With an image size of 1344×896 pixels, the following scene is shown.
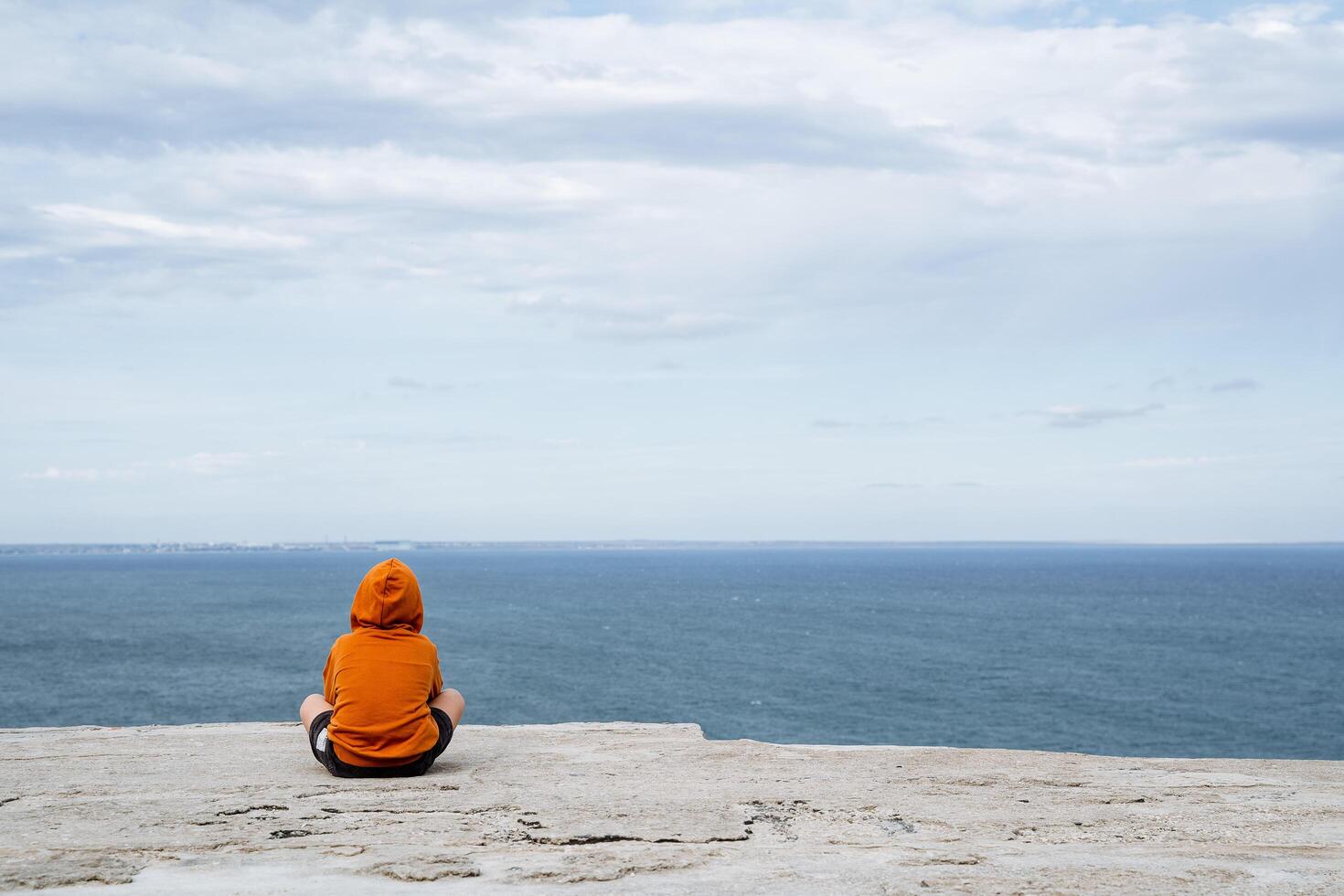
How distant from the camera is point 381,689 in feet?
21.8

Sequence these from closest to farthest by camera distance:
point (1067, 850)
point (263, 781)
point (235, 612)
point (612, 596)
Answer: point (1067, 850)
point (263, 781)
point (235, 612)
point (612, 596)

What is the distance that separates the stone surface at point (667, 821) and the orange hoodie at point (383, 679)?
236mm

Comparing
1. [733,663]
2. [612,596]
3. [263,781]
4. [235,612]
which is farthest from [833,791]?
[612,596]

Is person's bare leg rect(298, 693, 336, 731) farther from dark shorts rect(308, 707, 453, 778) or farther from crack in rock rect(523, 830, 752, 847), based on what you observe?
crack in rock rect(523, 830, 752, 847)

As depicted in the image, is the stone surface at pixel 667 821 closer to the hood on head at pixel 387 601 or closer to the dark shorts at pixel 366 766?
the dark shorts at pixel 366 766

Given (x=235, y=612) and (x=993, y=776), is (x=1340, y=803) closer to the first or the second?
(x=993, y=776)

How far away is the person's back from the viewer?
6.66 meters

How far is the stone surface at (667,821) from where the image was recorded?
4.47 metres

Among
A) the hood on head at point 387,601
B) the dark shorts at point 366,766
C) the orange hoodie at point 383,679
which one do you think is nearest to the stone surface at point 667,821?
the dark shorts at point 366,766

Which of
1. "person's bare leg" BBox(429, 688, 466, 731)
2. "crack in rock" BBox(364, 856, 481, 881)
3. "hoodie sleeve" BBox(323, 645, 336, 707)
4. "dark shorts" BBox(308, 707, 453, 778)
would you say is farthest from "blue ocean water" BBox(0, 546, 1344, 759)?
"crack in rock" BBox(364, 856, 481, 881)

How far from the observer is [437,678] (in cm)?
715

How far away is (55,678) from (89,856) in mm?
59049

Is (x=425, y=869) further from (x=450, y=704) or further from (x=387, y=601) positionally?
(x=450, y=704)

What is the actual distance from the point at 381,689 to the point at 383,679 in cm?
7
